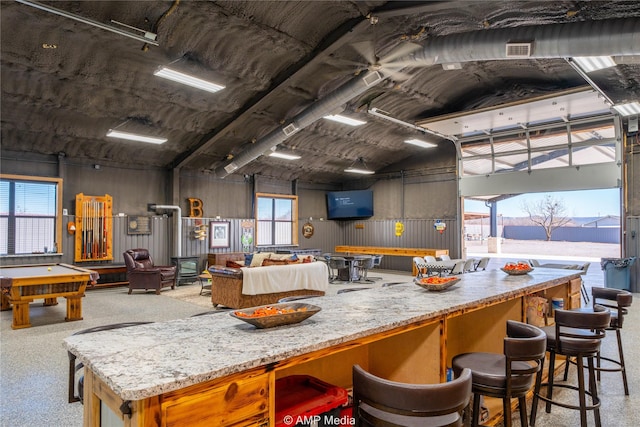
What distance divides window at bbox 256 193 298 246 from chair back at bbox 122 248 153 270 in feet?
13.1

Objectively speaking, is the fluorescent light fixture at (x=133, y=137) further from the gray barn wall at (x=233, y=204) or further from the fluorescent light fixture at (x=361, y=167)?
the fluorescent light fixture at (x=361, y=167)

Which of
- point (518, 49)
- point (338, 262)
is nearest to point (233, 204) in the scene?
point (338, 262)

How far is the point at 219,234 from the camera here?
39.9 ft

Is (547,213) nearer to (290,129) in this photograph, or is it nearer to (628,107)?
(628,107)

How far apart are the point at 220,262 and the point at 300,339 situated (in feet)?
33.4

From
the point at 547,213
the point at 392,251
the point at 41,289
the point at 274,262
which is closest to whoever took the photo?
the point at 41,289

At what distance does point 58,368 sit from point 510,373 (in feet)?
14.4

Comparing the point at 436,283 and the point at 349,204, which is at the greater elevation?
the point at 349,204

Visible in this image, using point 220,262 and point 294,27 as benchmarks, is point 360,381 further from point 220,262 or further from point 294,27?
point 220,262

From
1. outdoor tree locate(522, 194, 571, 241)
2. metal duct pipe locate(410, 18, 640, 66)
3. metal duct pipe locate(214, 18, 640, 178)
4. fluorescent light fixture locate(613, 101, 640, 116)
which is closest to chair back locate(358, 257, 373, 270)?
metal duct pipe locate(214, 18, 640, 178)

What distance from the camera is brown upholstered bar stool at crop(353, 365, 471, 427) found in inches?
57.0

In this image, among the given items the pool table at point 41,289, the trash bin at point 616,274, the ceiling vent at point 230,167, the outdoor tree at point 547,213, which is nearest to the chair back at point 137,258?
the pool table at point 41,289

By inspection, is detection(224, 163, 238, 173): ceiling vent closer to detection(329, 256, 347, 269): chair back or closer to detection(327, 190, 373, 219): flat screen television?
detection(329, 256, 347, 269): chair back

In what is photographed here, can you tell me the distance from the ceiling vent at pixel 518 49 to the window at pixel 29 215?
9.78 metres
